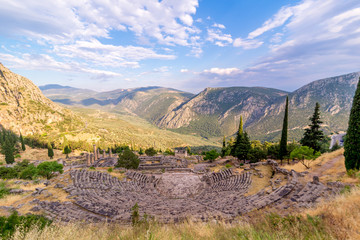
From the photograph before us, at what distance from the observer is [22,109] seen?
120188 mm

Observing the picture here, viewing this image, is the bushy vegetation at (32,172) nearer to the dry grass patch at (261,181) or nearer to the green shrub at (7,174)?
the green shrub at (7,174)

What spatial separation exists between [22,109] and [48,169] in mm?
141074

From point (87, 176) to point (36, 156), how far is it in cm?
6580

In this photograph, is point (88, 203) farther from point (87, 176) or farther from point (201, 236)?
point (201, 236)

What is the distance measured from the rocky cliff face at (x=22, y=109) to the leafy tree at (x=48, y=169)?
114 metres

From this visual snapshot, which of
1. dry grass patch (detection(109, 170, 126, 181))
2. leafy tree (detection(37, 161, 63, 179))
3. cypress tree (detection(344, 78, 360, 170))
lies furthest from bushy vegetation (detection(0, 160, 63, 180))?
cypress tree (detection(344, 78, 360, 170))

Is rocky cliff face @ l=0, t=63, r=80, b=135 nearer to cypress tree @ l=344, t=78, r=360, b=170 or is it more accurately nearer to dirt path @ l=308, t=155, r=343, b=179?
dirt path @ l=308, t=155, r=343, b=179

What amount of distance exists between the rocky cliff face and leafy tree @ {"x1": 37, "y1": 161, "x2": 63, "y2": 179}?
4495 inches

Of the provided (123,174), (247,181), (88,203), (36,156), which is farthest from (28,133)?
(247,181)

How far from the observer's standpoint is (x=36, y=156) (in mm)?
67188

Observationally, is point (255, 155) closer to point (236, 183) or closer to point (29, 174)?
point (236, 183)

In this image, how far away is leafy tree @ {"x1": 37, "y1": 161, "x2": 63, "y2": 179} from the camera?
25.3 m

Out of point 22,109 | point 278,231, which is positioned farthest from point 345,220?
point 22,109

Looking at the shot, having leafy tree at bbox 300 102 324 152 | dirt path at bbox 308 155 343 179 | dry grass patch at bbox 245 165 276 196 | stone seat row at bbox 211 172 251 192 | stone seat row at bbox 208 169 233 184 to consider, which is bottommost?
stone seat row at bbox 208 169 233 184
